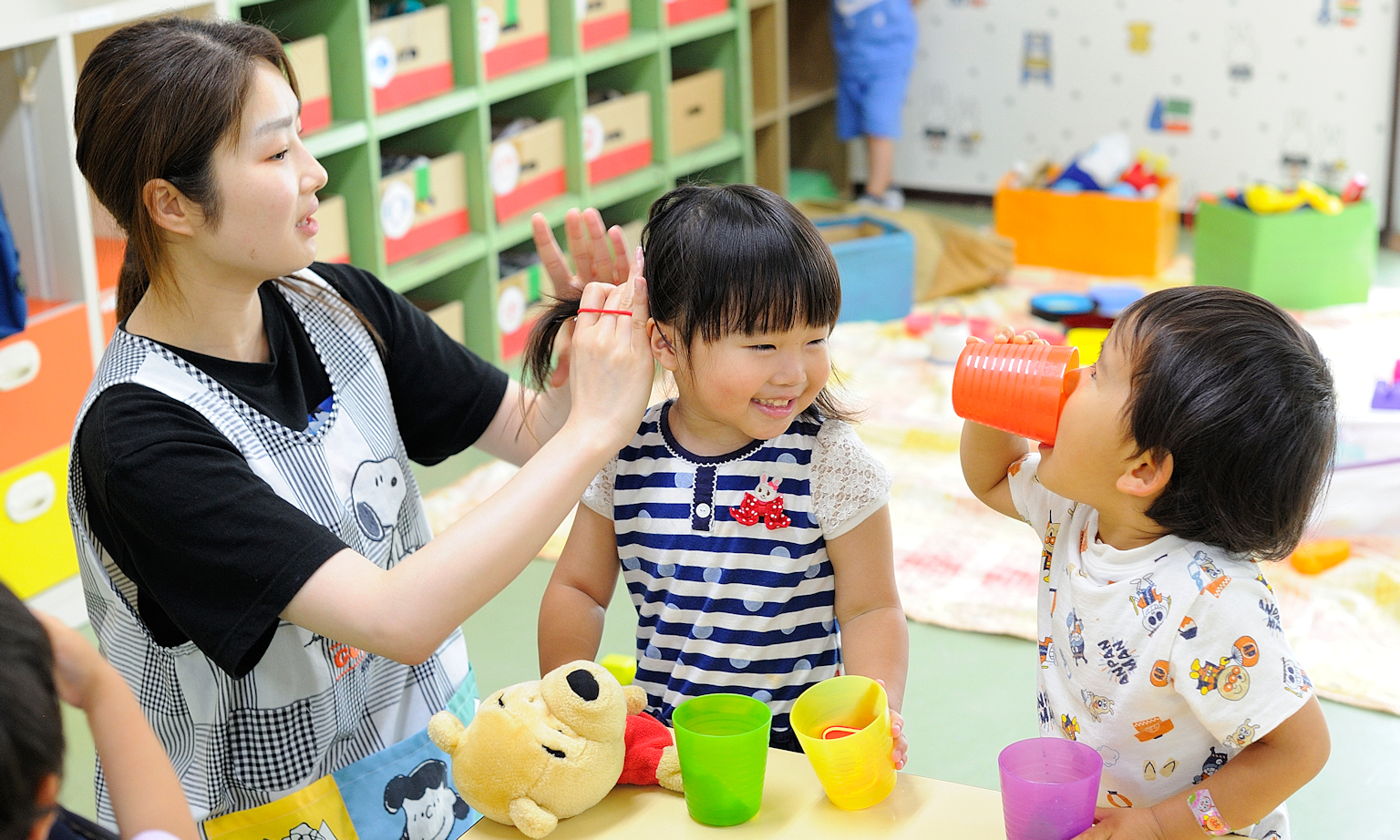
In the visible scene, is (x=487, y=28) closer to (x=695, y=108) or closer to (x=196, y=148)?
(x=695, y=108)

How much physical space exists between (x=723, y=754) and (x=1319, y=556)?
69.6 inches

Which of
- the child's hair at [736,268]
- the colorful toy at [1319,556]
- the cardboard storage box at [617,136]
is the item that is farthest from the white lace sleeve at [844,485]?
the cardboard storage box at [617,136]

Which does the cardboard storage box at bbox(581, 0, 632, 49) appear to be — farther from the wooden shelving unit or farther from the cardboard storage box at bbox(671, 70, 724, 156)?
the wooden shelving unit

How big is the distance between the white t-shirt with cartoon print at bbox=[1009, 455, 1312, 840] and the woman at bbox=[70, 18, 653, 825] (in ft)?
1.25

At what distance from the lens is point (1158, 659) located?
3.21 feet

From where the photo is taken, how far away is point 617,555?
1237 mm

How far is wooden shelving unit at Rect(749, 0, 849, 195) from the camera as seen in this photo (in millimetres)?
4410

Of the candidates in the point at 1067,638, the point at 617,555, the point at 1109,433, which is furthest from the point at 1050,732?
the point at 617,555

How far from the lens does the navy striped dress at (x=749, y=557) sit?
1.17 m

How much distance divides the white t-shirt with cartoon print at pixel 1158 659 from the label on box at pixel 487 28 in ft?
7.88

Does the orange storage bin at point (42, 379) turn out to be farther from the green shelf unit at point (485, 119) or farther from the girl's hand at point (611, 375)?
the girl's hand at point (611, 375)

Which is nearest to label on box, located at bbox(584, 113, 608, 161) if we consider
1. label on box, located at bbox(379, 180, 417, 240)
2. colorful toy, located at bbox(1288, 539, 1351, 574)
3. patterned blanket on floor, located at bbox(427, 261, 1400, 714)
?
label on box, located at bbox(379, 180, 417, 240)

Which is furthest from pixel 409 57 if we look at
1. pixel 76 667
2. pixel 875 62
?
pixel 76 667

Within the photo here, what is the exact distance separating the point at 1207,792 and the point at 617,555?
1.78 ft
